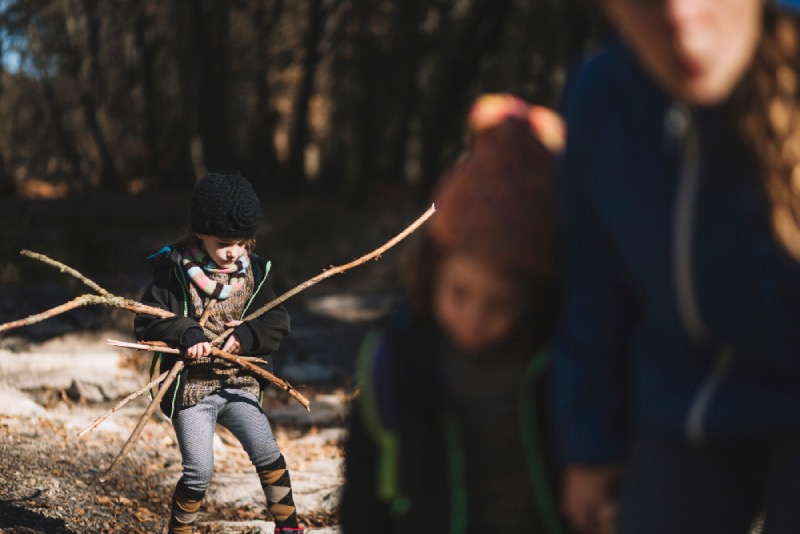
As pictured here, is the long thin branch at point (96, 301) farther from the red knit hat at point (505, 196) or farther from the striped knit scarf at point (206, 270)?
the red knit hat at point (505, 196)

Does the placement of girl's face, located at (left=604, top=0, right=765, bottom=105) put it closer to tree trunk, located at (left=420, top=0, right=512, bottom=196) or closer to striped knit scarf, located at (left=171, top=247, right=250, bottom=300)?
striped knit scarf, located at (left=171, top=247, right=250, bottom=300)

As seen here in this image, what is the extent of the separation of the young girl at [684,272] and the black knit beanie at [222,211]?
2655 millimetres

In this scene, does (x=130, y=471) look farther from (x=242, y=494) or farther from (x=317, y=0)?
(x=317, y=0)

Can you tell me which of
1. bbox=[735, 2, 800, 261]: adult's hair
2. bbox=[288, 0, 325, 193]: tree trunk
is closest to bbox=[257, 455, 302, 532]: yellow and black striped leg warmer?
bbox=[735, 2, 800, 261]: adult's hair

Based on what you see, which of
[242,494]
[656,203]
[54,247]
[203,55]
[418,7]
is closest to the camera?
[656,203]

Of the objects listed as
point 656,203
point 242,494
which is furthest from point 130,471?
point 656,203

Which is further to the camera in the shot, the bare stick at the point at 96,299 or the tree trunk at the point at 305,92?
the tree trunk at the point at 305,92

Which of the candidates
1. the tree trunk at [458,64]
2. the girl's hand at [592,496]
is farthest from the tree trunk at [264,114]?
the girl's hand at [592,496]

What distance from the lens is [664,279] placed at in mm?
1706

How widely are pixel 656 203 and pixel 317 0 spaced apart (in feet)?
50.9

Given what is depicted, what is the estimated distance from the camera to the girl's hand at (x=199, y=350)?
433 centimetres

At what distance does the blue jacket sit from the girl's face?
2.2 inches

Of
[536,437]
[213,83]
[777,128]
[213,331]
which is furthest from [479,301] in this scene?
[213,83]

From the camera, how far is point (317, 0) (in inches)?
654
